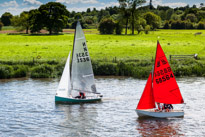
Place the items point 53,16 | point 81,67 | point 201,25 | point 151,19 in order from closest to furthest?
point 81,67
point 53,16
point 201,25
point 151,19

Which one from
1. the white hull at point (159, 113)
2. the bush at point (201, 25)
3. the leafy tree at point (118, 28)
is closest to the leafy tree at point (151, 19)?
the bush at point (201, 25)

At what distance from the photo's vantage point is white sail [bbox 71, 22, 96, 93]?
42.8 meters

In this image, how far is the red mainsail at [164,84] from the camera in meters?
35.5

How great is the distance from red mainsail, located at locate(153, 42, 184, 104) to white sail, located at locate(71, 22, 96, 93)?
34.0ft

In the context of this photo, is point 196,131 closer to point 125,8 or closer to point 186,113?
point 186,113

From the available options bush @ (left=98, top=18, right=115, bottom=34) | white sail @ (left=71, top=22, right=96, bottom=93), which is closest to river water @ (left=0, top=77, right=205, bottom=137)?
white sail @ (left=71, top=22, right=96, bottom=93)

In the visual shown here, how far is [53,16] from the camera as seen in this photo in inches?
5581

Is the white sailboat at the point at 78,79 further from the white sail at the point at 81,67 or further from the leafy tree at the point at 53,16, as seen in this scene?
the leafy tree at the point at 53,16

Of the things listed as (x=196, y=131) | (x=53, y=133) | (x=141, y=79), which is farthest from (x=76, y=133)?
(x=141, y=79)

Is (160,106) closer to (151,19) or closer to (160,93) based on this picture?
(160,93)

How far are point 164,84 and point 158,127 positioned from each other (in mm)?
4494

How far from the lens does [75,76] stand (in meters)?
43.9

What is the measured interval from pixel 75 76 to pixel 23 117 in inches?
344

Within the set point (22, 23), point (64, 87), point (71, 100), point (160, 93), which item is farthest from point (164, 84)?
point (22, 23)
